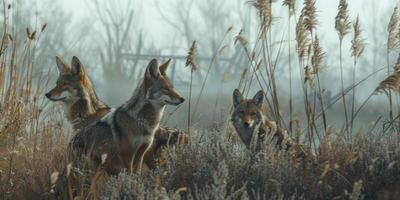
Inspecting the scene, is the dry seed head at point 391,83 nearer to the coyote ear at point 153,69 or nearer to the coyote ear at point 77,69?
the coyote ear at point 153,69

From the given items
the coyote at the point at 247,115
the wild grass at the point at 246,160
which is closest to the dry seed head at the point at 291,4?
the wild grass at the point at 246,160

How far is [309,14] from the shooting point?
20.3 feet

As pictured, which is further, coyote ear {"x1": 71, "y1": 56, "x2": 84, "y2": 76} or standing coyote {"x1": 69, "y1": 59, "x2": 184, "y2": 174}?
coyote ear {"x1": 71, "y1": 56, "x2": 84, "y2": 76}

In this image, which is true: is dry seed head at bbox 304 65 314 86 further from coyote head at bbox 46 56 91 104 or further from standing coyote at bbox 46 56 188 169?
coyote head at bbox 46 56 91 104

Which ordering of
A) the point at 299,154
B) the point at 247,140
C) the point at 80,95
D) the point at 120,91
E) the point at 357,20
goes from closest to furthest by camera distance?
1. the point at 299,154
2. the point at 357,20
3. the point at 80,95
4. the point at 247,140
5. the point at 120,91

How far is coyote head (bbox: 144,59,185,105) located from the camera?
5.85m

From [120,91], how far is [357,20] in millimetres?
36184

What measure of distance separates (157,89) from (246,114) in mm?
1892

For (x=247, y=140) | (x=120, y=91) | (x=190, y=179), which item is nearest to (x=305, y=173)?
(x=190, y=179)

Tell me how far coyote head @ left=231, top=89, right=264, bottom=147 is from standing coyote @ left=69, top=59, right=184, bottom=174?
1.71 metres

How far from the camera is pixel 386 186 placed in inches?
204

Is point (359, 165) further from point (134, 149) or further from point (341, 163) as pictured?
point (134, 149)

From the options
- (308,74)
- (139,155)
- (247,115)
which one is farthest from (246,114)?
(139,155)

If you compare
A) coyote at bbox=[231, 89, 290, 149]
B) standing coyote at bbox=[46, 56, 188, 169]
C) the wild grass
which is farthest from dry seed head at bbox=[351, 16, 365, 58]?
standing coyote at bbox=[46, 56, 188, 169]
